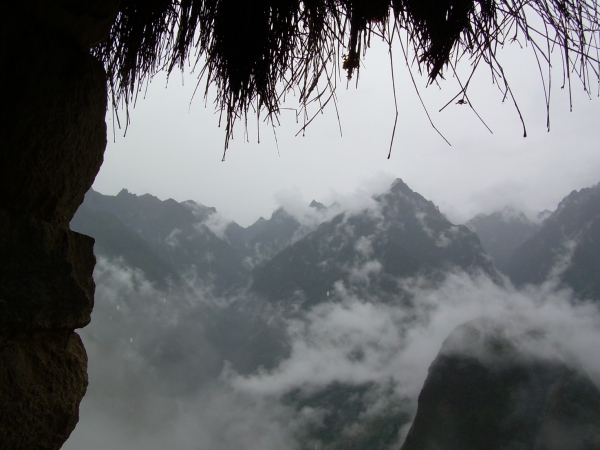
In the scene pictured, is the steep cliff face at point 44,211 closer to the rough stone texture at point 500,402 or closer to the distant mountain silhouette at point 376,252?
the rough stone texture at point 500,402

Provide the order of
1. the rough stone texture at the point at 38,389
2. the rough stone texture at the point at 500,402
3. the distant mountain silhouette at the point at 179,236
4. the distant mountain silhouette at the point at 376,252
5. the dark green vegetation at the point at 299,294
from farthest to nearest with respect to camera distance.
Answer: the distant mountain silhouette at the point at 179,236
the distant mountain silhouette at the point at 376,252
the dark green vegetation at the point at 299,294
the rough stone texture at the point at 500,402
the rough stone texture at the point at 38,389

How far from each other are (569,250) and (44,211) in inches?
4629

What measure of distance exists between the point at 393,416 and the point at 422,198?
6707 cm

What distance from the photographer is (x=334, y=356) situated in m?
107

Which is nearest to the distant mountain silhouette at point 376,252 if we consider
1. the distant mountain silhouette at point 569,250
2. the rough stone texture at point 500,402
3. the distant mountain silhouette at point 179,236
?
the distant mountain silhouette at point 569,250

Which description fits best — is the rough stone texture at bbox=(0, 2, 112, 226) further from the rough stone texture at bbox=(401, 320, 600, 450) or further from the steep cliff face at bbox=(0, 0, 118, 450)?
the rough stone texture at bbox=(401, 320, 600, 450)

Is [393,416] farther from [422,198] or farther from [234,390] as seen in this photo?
[422,198]

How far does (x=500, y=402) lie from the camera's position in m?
37.9

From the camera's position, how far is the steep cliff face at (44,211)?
36.3 inches

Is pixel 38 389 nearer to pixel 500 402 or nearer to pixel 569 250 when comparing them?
pixel 500 402

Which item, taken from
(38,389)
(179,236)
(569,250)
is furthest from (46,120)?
(179,236)

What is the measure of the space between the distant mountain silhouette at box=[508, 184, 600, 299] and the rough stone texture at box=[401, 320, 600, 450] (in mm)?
63161

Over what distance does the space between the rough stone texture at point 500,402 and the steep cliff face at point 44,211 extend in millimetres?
41192

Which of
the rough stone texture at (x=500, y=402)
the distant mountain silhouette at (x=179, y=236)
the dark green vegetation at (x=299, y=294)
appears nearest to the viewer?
the rough stone texture at (x=500, y=402)
